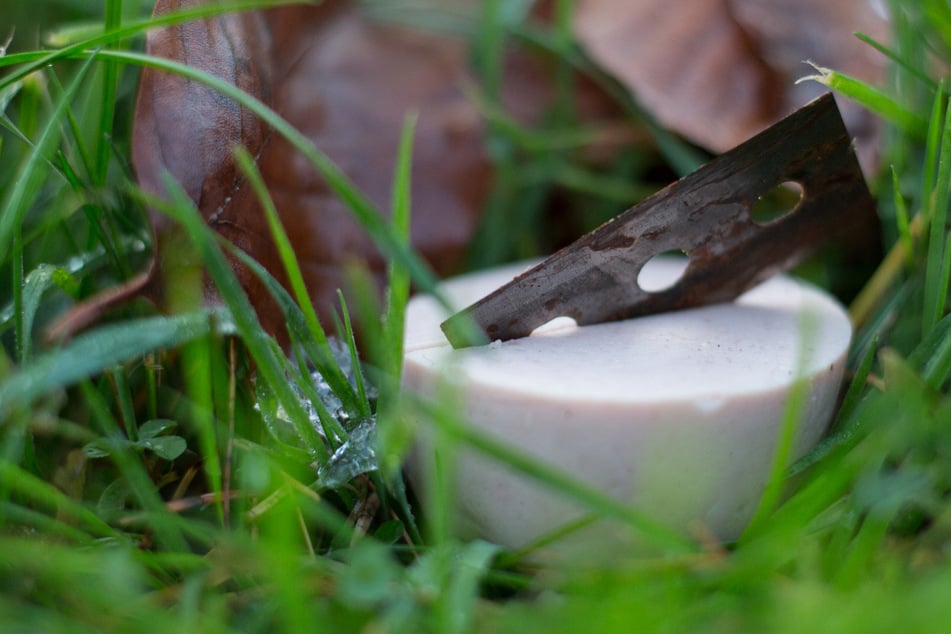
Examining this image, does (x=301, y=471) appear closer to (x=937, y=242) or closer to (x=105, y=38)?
(x=105, y=38)

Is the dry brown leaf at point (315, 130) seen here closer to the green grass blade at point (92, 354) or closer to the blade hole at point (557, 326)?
the green grass blade at point (92, 354)

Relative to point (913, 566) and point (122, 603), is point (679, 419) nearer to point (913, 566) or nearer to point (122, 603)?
point (913, 566)

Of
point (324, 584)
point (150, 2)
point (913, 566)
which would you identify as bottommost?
point (913, 566)

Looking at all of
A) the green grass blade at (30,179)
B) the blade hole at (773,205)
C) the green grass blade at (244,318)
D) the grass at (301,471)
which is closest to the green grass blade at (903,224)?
the grass at (301,471)

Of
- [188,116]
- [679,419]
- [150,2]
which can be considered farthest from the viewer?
[150,2]

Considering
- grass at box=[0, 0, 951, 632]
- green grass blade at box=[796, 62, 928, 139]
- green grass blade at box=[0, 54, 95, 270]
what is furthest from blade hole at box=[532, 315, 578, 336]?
green grass blade at box=[0, 54, 95, 270]

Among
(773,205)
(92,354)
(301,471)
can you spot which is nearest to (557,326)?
(301,471)

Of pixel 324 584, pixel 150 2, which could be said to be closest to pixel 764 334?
pixel 324 584

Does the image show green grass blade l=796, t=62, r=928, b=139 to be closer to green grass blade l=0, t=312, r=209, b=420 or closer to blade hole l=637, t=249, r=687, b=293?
blade hole l=637, t=249, r=687, b=293
